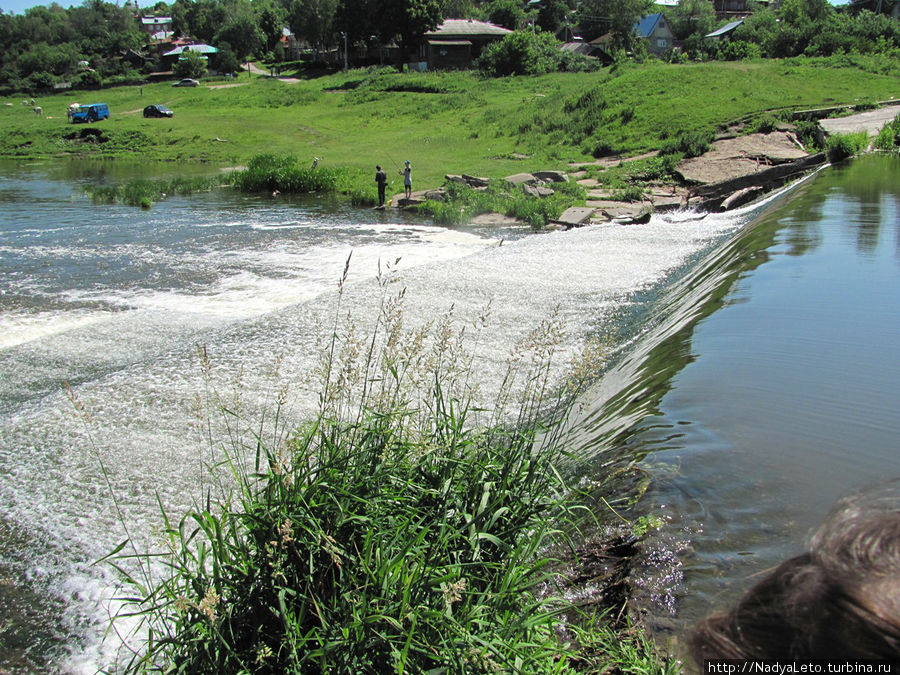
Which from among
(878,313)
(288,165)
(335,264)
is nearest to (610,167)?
(288,165)

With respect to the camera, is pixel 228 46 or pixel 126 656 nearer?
pixel 126 656

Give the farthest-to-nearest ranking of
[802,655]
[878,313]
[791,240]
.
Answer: [791,240] < [878,313] < [802,655]

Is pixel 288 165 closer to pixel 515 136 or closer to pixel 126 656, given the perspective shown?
pixel 515 136

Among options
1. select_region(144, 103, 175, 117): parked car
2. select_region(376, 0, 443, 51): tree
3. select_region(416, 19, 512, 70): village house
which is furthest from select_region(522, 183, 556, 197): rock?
select_region(376, 0, 443, 51): tree

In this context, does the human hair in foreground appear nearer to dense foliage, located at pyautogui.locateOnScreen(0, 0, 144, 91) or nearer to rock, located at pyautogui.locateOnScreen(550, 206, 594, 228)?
rock, located at pyautogui.locateOnScreen(550, 206, 594, 228)

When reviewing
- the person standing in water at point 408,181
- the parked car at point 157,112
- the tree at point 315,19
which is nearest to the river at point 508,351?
the person standing in water at point 408,181

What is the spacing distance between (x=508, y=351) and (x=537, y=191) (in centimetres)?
1677

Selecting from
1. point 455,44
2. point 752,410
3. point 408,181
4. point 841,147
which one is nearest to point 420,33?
point 455,44

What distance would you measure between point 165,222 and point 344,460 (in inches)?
866

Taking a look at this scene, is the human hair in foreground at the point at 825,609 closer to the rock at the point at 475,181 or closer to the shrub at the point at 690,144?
the rock at the point at 475,181

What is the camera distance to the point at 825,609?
11.3ft

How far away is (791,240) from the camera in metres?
13.3

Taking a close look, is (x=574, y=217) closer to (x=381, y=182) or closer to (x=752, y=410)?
(x=381, y=182)

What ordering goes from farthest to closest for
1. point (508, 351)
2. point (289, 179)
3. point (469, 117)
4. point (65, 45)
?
point (65, 45) < point (469, 117) < point (289, 179) < point (508, 351)
